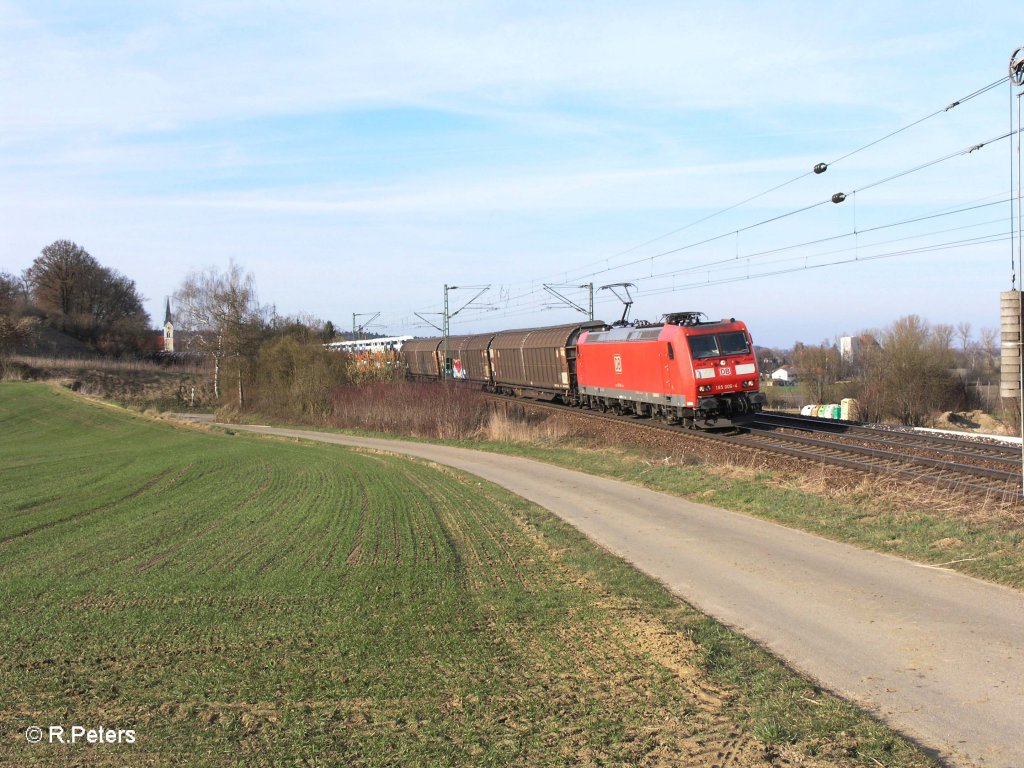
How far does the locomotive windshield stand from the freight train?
3 centimetres

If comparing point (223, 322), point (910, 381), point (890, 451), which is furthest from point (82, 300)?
point (890, 451)

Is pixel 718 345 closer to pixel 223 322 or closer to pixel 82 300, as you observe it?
pixel 223 322

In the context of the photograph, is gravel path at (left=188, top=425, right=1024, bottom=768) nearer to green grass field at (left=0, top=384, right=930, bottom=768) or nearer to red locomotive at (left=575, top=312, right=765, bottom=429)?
green grass field at (left=0, top=384, right=930, bottom=768)

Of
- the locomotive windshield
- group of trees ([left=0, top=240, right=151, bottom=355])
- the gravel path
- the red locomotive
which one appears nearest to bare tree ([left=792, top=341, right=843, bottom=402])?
the red locomotive

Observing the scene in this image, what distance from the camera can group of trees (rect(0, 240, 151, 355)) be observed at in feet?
284

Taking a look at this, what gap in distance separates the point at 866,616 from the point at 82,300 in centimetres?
9827

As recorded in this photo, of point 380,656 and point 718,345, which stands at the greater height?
point 718,345

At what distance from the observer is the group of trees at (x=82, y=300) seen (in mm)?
86438

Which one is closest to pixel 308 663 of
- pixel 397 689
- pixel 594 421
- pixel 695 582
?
pixel 397 689

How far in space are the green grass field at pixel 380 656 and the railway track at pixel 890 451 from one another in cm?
667

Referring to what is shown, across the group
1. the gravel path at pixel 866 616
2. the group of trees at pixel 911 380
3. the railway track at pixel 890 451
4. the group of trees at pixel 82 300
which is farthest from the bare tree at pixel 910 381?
the group of trees at pixel 82 300

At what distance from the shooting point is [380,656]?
682 centimetres

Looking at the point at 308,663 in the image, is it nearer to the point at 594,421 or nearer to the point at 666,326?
the point at 666,326

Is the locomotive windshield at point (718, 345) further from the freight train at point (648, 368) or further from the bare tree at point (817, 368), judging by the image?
the bare tree at point (817, 368)
